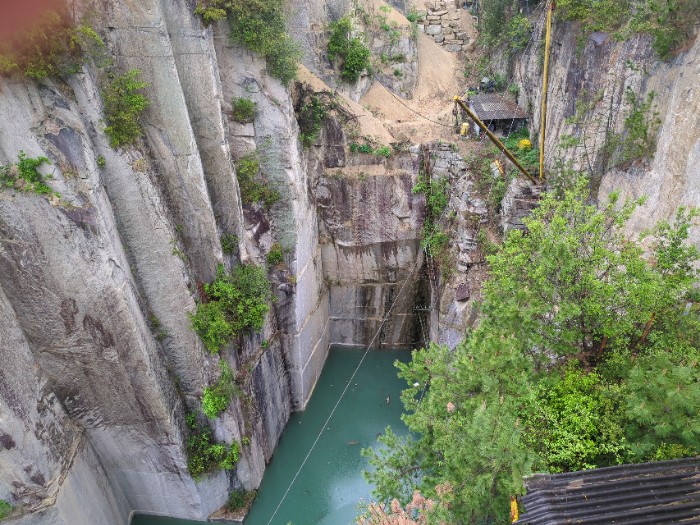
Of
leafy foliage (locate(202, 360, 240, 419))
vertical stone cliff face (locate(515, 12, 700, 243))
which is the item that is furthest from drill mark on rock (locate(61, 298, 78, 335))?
vertical stone cliff face (locate(515, 12, 700, 243))

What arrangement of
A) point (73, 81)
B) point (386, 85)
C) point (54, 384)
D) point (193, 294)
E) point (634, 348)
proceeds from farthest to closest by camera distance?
point (386, 85), point (193, 294), point (54, 384), point (73, 81), point (634, 348)

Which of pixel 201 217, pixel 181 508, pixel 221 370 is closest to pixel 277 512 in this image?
pixel 181 508

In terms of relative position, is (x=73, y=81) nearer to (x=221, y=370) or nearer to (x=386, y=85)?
(x=221, y=370)

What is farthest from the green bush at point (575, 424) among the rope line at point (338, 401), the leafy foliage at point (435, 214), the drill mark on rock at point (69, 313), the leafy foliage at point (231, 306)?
the rope line at point (338, 401)

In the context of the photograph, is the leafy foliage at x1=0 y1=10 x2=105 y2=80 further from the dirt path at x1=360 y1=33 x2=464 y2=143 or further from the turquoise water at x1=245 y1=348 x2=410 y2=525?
the turquoise water at x1=245 y1=348 x2=410 y2=525

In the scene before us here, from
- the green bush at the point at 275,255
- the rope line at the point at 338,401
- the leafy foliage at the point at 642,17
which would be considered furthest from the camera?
the green bush at the point at 275,255

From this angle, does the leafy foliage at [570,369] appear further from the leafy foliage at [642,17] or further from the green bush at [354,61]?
the green bush at [354,61]
